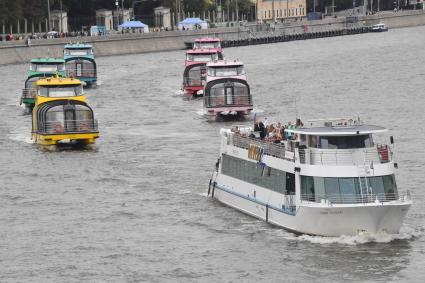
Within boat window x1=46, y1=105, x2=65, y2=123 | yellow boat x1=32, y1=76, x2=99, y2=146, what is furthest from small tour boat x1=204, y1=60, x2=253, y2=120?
boat window x1=46, y1=105, x2=65, y2=123

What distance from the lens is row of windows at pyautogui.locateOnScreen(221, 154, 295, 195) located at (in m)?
47.8

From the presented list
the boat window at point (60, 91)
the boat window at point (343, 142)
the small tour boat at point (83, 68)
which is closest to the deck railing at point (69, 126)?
the boat window at point (60, 91)

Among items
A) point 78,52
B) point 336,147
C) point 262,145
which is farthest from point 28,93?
point 336,147

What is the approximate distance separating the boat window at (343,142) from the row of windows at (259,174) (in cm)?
168

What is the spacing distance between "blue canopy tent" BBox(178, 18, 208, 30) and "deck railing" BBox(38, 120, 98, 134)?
118 metres

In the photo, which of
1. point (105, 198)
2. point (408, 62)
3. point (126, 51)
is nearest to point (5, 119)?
point (105, 198)

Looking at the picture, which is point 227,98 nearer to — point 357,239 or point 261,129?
point 261,129

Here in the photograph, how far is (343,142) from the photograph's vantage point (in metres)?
46.5

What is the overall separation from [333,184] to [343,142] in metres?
1.68

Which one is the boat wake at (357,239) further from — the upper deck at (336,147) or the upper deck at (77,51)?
the upper deck at (77,51)

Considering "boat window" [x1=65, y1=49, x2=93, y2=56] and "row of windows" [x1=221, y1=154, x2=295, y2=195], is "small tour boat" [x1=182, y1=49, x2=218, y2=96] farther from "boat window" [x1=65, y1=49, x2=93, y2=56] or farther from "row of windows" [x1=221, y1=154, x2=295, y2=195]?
"row of windows" [x1=221, y1=154, x2=295, y2=195]

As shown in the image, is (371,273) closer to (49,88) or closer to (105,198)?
(105,198)

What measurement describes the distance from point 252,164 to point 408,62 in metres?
90.1

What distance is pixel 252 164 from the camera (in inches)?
2020
